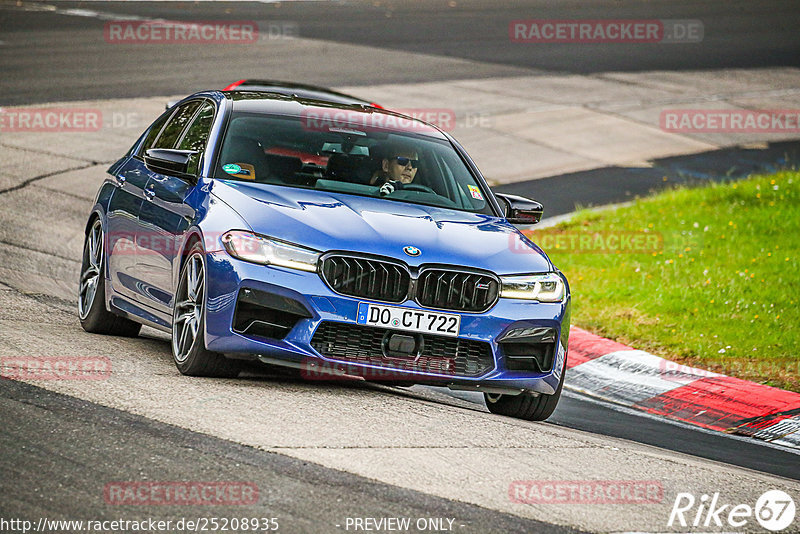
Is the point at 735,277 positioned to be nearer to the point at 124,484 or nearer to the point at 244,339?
the point at 244,339

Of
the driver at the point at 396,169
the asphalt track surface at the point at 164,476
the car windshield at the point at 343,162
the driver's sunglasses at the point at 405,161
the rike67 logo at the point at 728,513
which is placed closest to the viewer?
the asphalt track surface at the point at 164,476

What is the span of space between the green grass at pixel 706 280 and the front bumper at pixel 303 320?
130 inches

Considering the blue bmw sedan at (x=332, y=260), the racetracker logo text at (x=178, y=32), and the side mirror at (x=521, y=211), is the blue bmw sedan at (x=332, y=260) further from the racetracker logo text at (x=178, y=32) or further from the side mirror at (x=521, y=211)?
the racetracker logo text at (x=178, y=32)

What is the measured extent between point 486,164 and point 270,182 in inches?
455

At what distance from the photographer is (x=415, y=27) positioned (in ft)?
112

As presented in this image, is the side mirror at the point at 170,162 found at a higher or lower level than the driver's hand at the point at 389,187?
higher

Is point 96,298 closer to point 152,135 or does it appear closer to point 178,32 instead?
point 152,135

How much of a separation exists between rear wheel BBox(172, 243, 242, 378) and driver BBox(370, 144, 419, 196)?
4.55ft

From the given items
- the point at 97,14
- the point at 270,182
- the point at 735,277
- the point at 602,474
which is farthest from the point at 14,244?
the point at 97,14

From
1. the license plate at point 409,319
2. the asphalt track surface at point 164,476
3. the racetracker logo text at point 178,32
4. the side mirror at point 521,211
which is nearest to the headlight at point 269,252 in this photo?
the license plate at point 409,319

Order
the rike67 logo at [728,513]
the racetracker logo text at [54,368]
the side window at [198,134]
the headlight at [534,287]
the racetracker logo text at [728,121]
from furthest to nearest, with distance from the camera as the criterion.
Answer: the racetracker logo text at [728,121] < the side window at [198,134] < the headlight at [534,287] < the racetracker logo text at [54,368] < the rike67 logo at [728,513]

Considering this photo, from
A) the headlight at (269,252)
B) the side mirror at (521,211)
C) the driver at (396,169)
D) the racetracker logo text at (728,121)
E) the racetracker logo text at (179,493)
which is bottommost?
the racetracker logo text at (728,121)

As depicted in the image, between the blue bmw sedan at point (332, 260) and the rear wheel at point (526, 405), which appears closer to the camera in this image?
the blue bmw sedan at point (332, 260)

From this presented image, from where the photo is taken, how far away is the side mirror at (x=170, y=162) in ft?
25.2
